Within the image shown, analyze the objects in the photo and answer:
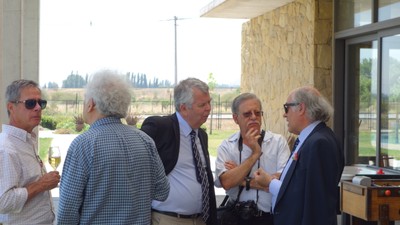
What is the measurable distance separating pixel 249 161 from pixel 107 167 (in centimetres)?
133

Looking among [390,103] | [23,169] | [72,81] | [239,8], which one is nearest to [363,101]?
[390,103]

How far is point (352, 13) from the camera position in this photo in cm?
898

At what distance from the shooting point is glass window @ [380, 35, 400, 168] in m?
7.83

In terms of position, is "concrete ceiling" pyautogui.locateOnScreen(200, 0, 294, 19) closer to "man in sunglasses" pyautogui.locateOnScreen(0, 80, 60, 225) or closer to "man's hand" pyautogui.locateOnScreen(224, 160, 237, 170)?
"man's hand" pyautogui.locateOnScreen(224, 160, 237, 170)

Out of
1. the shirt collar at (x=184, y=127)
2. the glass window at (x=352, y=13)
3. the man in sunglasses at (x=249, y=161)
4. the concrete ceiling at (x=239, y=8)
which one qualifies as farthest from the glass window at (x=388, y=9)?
the shirt collar at (x=184, y=127)

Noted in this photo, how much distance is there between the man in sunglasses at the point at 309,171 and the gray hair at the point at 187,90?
20.9 inches

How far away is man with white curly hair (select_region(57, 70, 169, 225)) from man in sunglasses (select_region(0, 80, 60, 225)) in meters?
0.45

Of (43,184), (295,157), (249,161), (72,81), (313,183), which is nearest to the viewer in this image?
(43,184)

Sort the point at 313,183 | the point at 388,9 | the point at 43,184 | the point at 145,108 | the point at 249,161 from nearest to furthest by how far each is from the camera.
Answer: the point at 43,184, the point at 313,183, the point at 249,161, the point at 388,9, the point at 145,108

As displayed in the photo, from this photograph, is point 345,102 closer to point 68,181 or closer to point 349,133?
point 349,133

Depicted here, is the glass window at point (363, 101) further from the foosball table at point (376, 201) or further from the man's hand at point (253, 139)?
the man's hand at point (253, 139)

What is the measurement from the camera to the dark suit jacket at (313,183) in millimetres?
3516

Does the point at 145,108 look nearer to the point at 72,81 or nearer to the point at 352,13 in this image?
the point at 72,81

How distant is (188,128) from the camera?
150 inches
